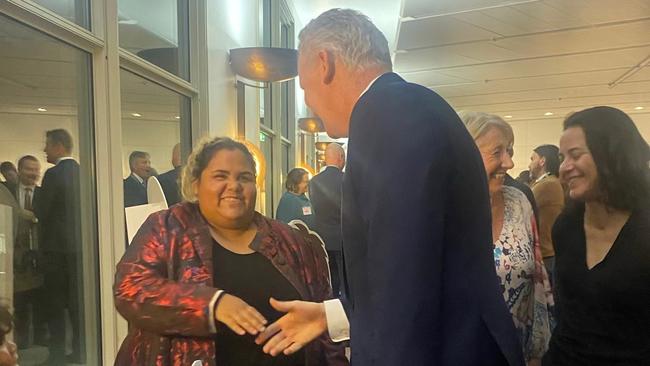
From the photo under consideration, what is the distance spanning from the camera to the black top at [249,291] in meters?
1.15

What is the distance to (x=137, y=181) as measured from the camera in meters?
2.33

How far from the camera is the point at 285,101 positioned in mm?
7656

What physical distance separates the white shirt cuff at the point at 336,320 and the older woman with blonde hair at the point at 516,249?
2.56 ft

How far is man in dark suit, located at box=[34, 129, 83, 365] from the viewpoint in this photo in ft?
6.00

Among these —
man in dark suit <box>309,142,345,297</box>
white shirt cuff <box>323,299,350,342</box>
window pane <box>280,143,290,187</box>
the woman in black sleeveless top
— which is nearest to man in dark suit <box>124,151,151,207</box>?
white shirt cuff <box>323,299,350,342</box>

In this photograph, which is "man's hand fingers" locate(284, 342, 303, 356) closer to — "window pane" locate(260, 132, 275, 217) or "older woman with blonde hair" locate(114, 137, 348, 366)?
"older woman with blonde hair" locate(114, 137, 348, 366)

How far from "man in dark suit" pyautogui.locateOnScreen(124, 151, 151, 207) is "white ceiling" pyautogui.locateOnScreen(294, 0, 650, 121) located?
2.91m

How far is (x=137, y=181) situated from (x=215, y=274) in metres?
1.34

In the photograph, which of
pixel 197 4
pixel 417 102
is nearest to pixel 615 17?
pixel 197 4

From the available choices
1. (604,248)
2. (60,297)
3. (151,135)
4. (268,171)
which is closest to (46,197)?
(60,297)

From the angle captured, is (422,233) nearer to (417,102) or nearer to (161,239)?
(417,102)

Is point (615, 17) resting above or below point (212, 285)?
above

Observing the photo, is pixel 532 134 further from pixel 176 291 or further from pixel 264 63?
pixel 176 291

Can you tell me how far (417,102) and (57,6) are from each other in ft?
5.38
